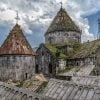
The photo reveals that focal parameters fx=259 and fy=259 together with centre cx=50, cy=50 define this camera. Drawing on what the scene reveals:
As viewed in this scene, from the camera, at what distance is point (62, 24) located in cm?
4612

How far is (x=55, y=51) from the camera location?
138 ft

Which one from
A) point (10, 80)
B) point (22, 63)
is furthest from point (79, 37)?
point (10, 80)

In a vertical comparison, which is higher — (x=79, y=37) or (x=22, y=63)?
(x=79, y=37)

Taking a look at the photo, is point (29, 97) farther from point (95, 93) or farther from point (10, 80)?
point (10, 80)

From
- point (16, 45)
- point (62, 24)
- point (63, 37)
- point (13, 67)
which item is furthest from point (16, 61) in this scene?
point (62, 24)

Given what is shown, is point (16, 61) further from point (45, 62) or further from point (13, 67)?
point (45, 62)

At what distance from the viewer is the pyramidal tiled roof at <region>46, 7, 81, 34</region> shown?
45469mm

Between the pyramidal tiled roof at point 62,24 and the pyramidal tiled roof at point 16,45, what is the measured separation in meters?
7.25

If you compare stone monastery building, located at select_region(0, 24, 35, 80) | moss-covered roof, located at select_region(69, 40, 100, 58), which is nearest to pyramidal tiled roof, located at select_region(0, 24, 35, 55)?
stone monastery building, located at select_region(0, 24, 35, 80)

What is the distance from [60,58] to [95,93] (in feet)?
82.7

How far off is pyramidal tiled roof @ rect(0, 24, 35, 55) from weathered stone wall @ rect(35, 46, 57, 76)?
3.43 metres

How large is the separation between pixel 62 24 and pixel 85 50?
831 centimetres

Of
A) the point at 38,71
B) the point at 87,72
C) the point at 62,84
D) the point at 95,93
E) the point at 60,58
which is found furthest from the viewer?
the point at 38,71

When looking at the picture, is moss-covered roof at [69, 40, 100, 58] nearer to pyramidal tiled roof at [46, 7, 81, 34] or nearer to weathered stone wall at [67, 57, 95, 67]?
weathered stone wall at [67, 57, 95, 67]
